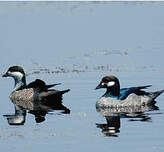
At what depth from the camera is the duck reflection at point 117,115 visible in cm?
1611

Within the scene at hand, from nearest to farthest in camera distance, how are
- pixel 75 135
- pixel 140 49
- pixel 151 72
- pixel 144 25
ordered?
1. pixel 75 135
2. pixel 151 72
3. pixel 140 49
4. pixel 144 25

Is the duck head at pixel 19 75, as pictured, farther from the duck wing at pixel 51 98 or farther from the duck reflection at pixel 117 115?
the duck reflection at pixel 117 115

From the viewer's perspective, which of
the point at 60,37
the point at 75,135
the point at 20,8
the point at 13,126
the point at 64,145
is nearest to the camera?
the point at 64,145

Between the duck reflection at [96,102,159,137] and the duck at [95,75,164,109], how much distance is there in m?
0.23

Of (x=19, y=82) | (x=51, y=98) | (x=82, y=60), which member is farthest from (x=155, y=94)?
(x=82, y=60)

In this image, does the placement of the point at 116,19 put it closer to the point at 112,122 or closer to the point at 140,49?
the point at 140,49

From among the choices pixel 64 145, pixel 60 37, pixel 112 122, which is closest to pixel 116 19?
pixel 60 37

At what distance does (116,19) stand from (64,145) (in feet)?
103

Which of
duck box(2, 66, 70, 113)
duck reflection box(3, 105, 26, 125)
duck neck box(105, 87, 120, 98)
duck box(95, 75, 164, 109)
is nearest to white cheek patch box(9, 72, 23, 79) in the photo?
duck box(2, 66, 70, 113)

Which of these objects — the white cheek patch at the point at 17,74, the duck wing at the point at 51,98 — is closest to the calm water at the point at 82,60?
the duck wing at the point at 51,98

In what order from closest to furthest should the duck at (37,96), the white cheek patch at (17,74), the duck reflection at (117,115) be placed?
the duck reflection at (117,115) → the duck at (37,96) → the white cheek patch at (17,74)

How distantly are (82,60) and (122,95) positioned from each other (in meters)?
9.45

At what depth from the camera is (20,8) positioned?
53.8m

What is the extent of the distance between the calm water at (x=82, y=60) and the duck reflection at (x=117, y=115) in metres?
0.13
